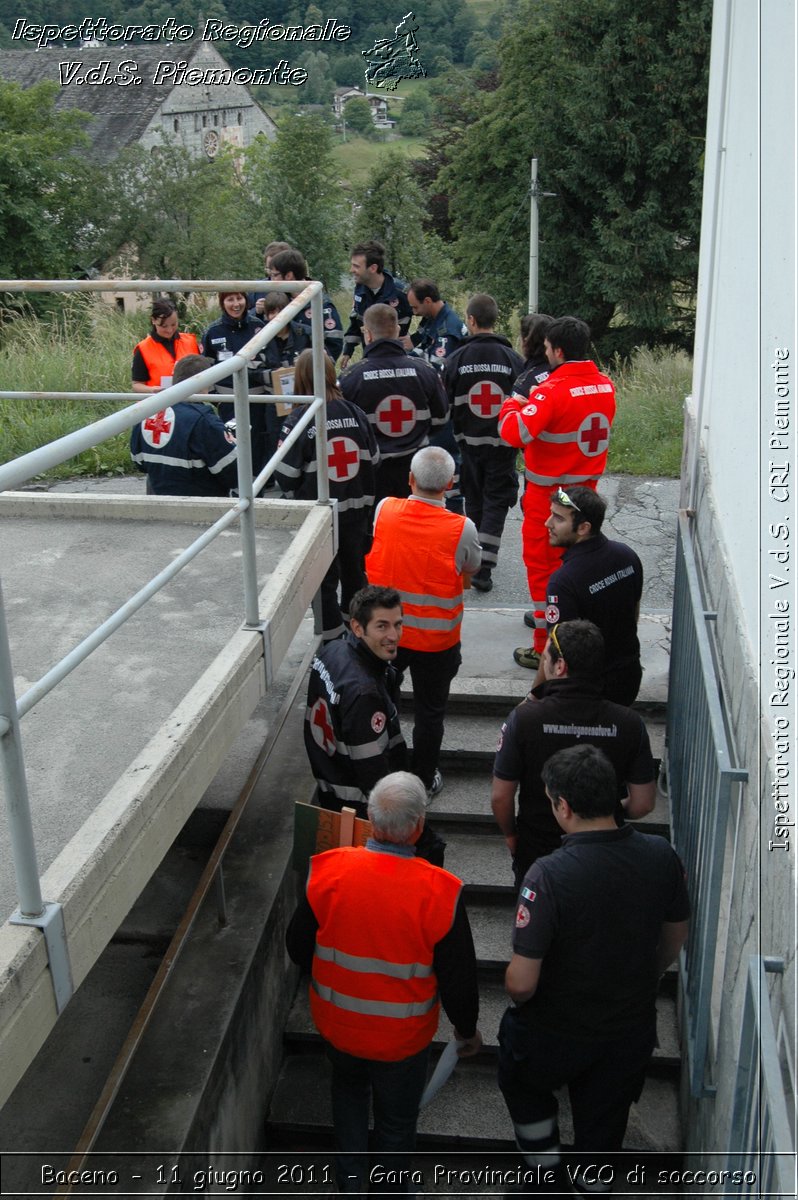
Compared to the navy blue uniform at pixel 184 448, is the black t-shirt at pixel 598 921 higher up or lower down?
lower down

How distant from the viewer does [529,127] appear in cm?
2878

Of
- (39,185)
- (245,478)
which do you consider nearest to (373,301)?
(245,478)

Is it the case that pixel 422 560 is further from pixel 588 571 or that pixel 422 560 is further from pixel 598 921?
pixel 598 921

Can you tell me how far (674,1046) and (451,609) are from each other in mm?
2267

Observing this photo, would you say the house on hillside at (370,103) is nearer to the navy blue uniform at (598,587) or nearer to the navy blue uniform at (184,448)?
the navy blue uniform at (184,448)

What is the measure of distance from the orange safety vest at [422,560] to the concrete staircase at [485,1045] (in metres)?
1.33

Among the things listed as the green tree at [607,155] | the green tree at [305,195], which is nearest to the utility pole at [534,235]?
the green tree at [607,155]

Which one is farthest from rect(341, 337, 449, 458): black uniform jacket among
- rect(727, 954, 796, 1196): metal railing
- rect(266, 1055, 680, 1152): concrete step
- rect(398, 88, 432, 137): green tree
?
rect(398, 88, 432, 137): green tree

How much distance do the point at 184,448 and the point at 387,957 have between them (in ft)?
10.8

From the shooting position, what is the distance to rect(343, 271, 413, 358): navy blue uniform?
900 cm

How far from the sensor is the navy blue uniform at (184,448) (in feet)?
19.6

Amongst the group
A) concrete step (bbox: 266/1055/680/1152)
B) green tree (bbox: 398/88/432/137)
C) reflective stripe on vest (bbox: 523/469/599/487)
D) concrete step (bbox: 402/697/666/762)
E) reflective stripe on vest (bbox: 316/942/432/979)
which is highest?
green tree (bbox: 398/88/432/137)

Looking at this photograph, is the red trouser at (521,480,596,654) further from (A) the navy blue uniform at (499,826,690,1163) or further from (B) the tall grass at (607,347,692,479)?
(B) the tall grass at (607,347,692,479)

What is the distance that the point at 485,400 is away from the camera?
24.6 ft
